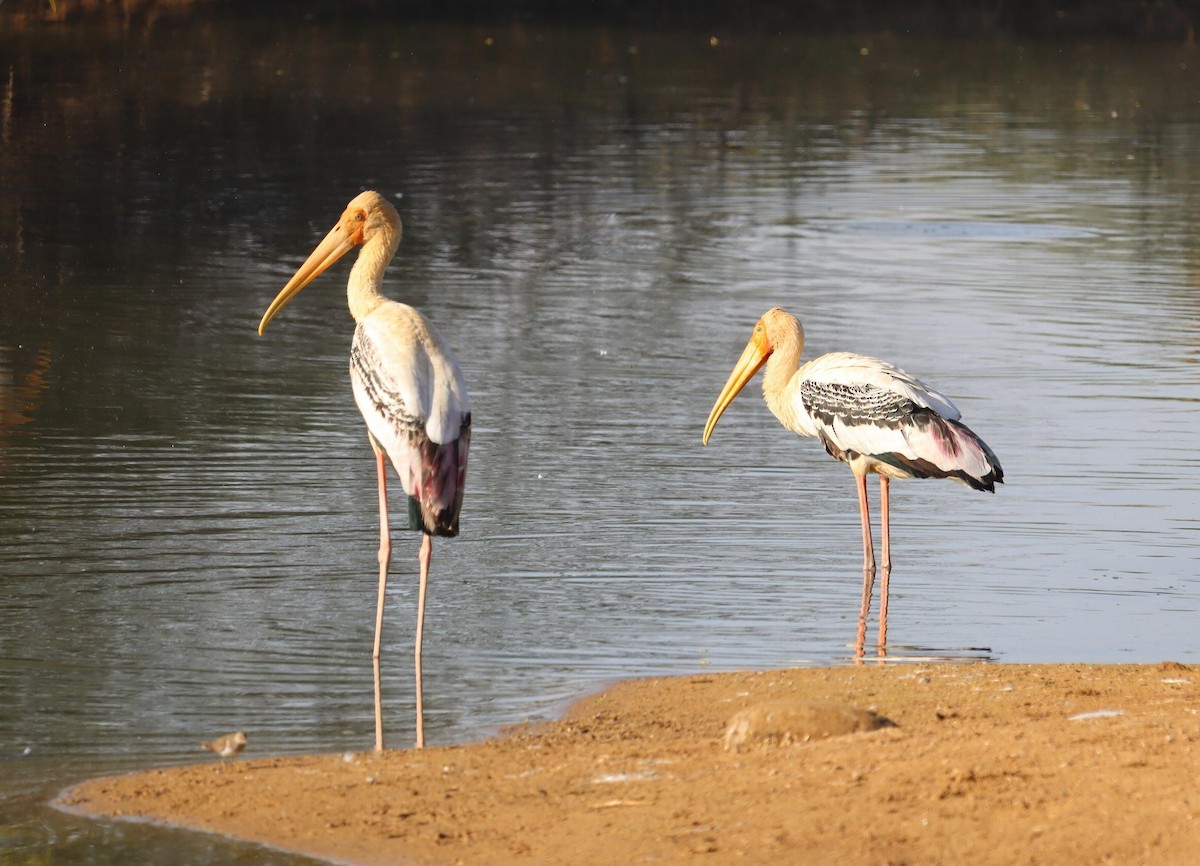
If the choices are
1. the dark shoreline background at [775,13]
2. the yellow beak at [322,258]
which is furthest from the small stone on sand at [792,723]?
the dark shoreline background at [775,13]

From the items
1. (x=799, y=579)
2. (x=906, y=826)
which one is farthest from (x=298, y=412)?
(x=906, y=826)

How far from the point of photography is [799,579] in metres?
8.63

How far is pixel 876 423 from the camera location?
933 cm

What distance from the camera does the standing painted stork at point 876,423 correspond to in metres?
9.02

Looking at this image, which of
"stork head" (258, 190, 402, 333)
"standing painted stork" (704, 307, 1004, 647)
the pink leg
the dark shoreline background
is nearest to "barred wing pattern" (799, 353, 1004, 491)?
"standing painted stork" (704, 307, 1004, 647)

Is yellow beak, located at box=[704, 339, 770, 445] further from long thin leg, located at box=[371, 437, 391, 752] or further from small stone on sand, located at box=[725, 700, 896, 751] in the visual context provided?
small stone on sand, located at box=[725, 700, 896, 751]

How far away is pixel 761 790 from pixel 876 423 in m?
4.05

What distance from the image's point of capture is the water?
24.5ft

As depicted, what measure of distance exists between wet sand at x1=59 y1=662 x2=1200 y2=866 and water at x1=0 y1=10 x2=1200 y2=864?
1.02 ft

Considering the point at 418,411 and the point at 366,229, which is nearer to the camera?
the point at 418,411

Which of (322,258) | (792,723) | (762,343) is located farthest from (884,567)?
(792,723)

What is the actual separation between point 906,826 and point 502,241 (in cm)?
1383

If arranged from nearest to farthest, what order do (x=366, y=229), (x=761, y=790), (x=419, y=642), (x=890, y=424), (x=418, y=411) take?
(x=761, y=790) < (x=419, y=642) < (x=418, y=411) < (x=366, y=229) < (x=890, y=424)

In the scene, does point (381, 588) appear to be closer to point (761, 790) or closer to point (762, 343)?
point (761, 790)
